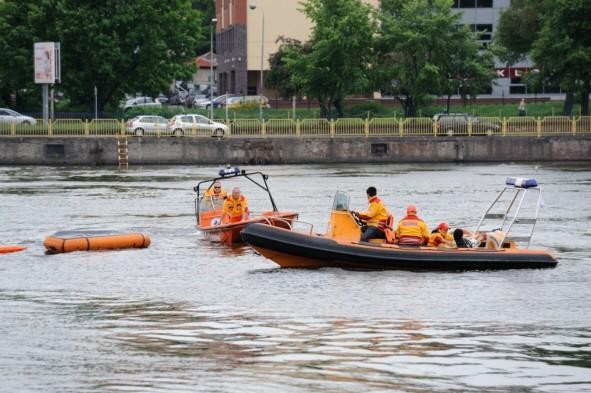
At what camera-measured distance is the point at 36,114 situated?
76.2 meters

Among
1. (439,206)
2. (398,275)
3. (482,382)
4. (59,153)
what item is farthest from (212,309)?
(59,153)

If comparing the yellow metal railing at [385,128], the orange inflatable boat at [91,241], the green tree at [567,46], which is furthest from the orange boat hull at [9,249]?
the green tree at [567,46]

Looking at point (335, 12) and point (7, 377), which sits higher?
point (335, 12)

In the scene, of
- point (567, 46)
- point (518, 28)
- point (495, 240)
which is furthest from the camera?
point (518, 28)

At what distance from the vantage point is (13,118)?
234ft

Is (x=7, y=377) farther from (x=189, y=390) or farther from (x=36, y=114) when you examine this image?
(x=36, y=114)

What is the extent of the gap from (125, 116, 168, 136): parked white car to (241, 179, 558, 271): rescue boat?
4187 cm

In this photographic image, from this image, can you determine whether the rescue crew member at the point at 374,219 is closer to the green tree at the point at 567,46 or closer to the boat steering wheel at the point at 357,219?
the boat steering wheel at the point at 357,219

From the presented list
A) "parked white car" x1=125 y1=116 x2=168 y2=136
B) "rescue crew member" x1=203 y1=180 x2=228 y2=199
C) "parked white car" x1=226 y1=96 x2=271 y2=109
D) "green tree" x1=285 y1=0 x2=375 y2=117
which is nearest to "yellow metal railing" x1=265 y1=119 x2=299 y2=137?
"parked white car" x1=125 y1=116 x2=168 y2=136

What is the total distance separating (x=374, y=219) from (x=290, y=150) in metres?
40.1

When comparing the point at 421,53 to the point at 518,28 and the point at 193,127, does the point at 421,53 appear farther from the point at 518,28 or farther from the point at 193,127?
the point at 193,127

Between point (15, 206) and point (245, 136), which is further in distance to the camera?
point (245, 136)

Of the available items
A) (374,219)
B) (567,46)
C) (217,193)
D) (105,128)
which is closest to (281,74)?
(567,46)

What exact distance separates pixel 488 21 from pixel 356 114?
22989 millimetres
